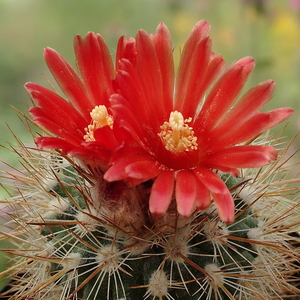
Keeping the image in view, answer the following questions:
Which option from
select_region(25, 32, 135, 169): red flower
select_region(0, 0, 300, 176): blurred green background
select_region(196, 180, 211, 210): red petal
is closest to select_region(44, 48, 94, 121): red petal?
select_region(25, 32, 135, 169): red flower

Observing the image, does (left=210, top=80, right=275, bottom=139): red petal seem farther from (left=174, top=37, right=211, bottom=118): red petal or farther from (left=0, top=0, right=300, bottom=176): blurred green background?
(left=0, top=0, right=300, bottom=176): blurred green background

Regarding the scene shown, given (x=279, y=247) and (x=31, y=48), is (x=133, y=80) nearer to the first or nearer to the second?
(x=279, y=247)

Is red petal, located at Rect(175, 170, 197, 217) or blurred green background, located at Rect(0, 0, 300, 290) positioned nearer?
red petal, located at Rect(175, 170, 197, 217)

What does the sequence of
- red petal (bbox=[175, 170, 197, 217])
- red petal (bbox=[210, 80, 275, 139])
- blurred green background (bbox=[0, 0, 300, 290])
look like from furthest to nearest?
blurred green background (bbox=[0, 0, 300, 290]) < red petal (bbox=[210, 80, 275, 139]) < red petal (bbox=[175, 170, 197, 217])

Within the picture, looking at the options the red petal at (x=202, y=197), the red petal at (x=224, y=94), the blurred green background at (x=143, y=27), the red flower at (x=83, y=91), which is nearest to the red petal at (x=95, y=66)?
the red flower at (x=83, y=91)

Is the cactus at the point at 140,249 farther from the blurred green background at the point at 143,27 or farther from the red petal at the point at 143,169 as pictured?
the blurred green background at the point at 143,27

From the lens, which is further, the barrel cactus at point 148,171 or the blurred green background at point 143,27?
the blurred green background at point 143,27

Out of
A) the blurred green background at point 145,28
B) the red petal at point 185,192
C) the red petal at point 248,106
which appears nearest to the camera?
the red petal at point 185,192

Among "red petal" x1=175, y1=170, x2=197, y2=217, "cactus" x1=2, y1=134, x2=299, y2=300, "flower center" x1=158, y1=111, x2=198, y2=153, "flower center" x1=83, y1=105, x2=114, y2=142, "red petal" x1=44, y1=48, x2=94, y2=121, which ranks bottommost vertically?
"cactus" x1=2, y1=134, x2=299, y2=300
